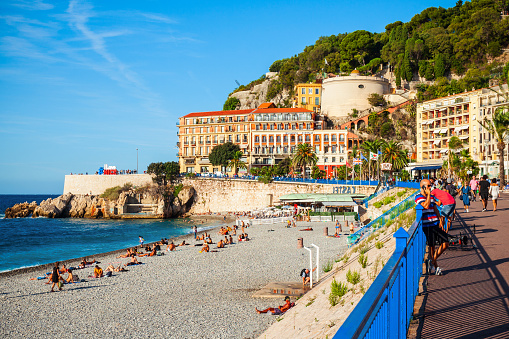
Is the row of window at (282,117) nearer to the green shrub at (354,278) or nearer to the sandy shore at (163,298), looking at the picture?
the sandy shore at (163,298)

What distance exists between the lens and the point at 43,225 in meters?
69.6

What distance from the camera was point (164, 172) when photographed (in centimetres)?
8619

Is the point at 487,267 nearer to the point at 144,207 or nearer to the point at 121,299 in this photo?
the point at 121,299

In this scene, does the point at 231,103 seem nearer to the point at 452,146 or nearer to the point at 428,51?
the point at 428,51

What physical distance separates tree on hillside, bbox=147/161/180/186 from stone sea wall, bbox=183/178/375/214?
138 inches

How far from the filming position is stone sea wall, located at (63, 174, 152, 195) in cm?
9031

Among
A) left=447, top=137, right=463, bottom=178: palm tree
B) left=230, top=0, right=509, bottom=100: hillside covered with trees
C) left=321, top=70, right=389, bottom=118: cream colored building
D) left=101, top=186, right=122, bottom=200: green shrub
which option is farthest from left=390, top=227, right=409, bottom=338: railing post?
left=321, top=70, right=389, bottom=118: cream colored building

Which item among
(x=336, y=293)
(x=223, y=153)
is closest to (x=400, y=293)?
(x=336, y=293)

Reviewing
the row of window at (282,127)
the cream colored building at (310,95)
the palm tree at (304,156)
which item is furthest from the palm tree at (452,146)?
the cream colored building at (310,95)

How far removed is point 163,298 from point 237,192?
5661 cm

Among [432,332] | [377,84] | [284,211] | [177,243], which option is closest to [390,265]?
[432,332]

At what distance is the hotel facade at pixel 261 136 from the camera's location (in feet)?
291

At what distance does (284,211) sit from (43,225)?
3947cm

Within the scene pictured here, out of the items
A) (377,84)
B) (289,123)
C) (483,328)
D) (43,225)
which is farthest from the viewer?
(377,84)
